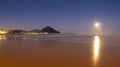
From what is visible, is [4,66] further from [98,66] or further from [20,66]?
[98,66]

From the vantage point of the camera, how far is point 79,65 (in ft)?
28.3

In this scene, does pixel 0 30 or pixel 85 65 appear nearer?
pixel 85 65

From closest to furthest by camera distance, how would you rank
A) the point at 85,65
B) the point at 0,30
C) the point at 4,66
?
1. the point at 4,66
2. the point at 85,65
3. the point at 0,30

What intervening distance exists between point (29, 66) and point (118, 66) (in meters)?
4.03

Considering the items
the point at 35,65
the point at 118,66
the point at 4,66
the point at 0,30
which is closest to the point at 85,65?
the point at 118,66

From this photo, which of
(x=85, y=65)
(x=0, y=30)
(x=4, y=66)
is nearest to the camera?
(x=4, y=66)

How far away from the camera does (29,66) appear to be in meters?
8.32

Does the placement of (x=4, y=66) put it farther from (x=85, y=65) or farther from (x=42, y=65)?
(x=85, y=65)

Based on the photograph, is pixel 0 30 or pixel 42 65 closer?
pixel 42 65

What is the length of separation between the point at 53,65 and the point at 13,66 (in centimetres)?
180

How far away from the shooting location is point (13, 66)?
8.27 meters

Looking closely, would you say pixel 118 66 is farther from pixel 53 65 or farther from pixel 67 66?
pixel 53 65

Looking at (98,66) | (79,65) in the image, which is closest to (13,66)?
(79,65)

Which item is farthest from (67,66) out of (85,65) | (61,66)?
(85,65)
